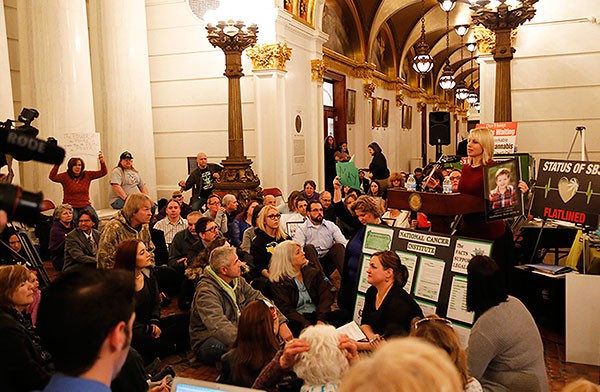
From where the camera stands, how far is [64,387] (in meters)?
1.36

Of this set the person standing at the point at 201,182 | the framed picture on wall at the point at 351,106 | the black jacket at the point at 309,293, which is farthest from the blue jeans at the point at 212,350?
the framed picture on wall at the point at 351,106

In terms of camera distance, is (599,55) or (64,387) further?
(599,55)

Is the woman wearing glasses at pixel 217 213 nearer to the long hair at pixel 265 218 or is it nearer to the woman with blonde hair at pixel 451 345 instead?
the long hair at pixel 265 218

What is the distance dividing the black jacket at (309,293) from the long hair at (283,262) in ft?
0.15

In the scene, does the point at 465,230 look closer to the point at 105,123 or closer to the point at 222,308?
the point at 222,308

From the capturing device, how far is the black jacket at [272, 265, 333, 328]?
15.3ft

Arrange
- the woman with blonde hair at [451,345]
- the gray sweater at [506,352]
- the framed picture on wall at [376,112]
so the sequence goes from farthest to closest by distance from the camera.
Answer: the framed picture on wall at [376,112], the gray sweater at [506,352], the woman with blonde hair at [451,345]

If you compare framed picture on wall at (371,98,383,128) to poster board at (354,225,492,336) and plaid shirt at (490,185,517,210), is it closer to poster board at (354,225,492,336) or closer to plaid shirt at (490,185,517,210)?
poster board at (354,225,492,336)

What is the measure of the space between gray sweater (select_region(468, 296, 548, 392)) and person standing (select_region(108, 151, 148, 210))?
6212 millimetres

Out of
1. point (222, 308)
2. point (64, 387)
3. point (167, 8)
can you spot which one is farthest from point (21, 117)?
point (167, 8)

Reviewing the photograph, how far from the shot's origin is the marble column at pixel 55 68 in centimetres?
730

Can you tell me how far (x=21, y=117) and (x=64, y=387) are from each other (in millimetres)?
4803

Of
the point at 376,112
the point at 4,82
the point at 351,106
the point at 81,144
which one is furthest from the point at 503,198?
the point at 376,112

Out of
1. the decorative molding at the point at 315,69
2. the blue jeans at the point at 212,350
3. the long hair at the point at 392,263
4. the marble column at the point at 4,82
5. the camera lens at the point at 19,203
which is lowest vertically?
the blue jeans at the point at 212,350
